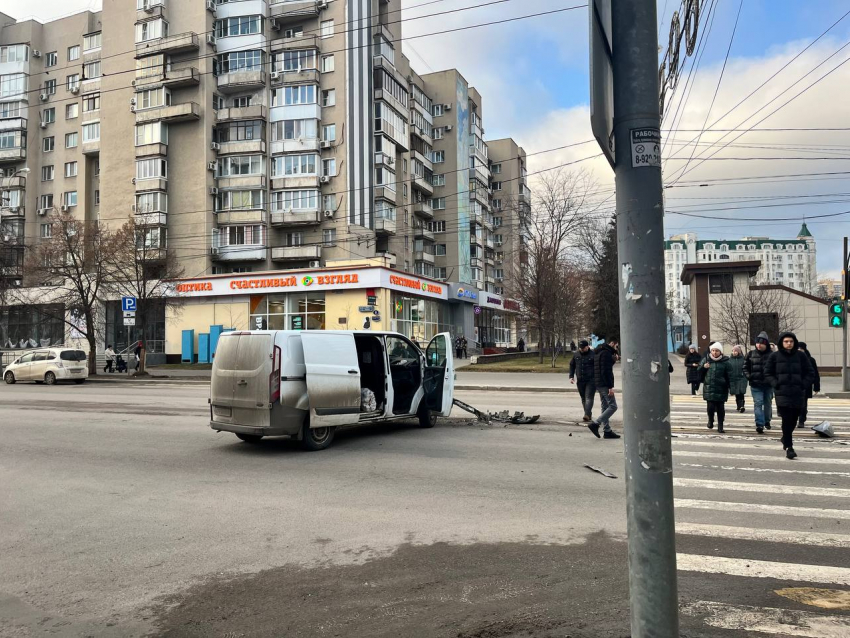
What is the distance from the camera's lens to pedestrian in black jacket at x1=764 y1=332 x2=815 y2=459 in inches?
344

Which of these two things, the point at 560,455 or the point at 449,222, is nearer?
the point at 560,455

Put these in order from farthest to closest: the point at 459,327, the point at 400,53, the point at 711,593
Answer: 1. the point at 400,53
2. the point at 459,327
3. the point at 711,593

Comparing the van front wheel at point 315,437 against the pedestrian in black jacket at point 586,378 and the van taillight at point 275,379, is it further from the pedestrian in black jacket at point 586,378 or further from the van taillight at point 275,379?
the pedestrian in black jacket at point 586,378

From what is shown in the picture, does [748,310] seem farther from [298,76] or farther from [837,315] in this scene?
[298,76]

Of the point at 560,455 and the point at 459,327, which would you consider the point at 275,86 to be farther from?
the point at 560,455

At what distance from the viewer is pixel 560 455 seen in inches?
357

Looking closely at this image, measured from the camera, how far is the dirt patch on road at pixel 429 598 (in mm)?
3650

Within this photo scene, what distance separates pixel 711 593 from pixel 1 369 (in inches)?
1518

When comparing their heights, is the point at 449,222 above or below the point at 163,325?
above

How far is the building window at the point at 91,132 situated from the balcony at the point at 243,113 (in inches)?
577

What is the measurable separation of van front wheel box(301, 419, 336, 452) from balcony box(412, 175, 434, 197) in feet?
166

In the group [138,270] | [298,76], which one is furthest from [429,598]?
[298,76]

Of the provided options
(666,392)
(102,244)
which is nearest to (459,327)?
(102,244)

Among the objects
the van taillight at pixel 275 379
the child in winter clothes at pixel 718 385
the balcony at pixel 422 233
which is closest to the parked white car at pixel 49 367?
the van taillight at pixel 275 379
